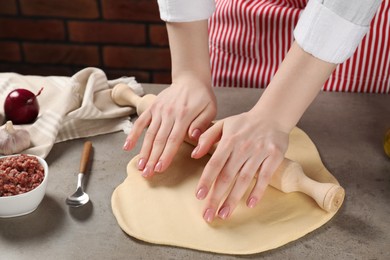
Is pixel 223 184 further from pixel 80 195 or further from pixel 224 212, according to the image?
pixel 80 195

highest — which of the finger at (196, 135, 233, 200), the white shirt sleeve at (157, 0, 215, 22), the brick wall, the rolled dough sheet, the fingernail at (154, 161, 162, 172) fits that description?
the white shirt sleeve at (157, 0, 215, 22)

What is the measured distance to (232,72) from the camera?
1.35m

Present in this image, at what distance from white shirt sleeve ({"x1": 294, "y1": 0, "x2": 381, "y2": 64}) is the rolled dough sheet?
22 centimetres

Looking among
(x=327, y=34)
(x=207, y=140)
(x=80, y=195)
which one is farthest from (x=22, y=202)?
(x=327, y=34)

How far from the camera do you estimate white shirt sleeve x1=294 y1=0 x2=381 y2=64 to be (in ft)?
2.95

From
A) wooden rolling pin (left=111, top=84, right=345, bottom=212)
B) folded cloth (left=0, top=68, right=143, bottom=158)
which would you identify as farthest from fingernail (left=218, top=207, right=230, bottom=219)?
folded cloth (left=0, top=68, right=143, bottom=158)

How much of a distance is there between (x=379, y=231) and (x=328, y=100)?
0.44 meters

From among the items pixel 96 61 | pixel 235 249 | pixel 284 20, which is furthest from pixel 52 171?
pixel 96 61

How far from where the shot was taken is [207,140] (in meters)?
0.95

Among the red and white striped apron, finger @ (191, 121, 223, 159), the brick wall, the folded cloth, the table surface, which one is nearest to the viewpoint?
the table surface

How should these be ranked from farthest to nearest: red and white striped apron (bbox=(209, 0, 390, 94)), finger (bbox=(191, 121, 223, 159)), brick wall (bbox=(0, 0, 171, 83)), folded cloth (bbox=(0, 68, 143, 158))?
brick wall (bbox=(0, 0, 171, 83)) → red and white striped apron (bbox=(209, 0, 390, 94)) → folded cloth (bbox=(0, 68, 143, 158)) → finger (bbox=(191, 121, 223, 159))

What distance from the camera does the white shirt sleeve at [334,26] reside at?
2.95ft

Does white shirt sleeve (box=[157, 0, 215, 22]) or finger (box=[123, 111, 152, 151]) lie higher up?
white shirt sleeve (box=[157, 0, 215, 22])

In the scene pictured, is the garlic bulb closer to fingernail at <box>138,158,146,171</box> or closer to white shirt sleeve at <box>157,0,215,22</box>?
fingernail at <box>138,158,146,171</box>
